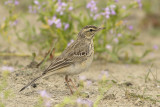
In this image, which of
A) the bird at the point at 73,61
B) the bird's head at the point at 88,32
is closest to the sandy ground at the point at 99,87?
the bird at the point at 73,61

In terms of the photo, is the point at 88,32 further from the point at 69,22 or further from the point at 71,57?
the point at 69,22

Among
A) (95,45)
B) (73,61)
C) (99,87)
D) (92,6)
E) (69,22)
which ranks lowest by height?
(99,87)

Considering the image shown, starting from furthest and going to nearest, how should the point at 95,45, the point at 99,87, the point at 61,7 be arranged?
1. the point at 95,45
2. the point at 61,7
3. the point at 99,87

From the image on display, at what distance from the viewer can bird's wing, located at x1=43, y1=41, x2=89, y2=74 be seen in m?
5.36

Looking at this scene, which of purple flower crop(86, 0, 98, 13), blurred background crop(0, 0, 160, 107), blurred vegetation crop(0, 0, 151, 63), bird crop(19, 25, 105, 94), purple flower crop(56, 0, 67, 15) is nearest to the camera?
Result: bird crop(19, 25, 105, 94)

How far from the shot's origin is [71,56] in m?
5.59

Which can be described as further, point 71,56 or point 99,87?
point 99,87

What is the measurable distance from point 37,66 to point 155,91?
88.7 inches

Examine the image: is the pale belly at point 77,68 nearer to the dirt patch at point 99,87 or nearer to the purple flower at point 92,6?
the dirt patch at point 99,87

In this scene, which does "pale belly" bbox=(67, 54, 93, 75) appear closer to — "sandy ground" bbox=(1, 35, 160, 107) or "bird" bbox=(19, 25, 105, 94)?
"bird" bbox=(19, 25, 105, 94)

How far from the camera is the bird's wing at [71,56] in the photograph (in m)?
5.36

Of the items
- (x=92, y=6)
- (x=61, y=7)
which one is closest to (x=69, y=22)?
(x=61, y=7)

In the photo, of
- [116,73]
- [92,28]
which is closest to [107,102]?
[92,28]

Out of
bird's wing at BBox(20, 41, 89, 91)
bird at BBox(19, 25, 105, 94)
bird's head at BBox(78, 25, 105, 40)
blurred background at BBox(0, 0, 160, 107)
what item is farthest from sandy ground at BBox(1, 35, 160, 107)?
bird's head at BBox(78, 25, 105, 40)
